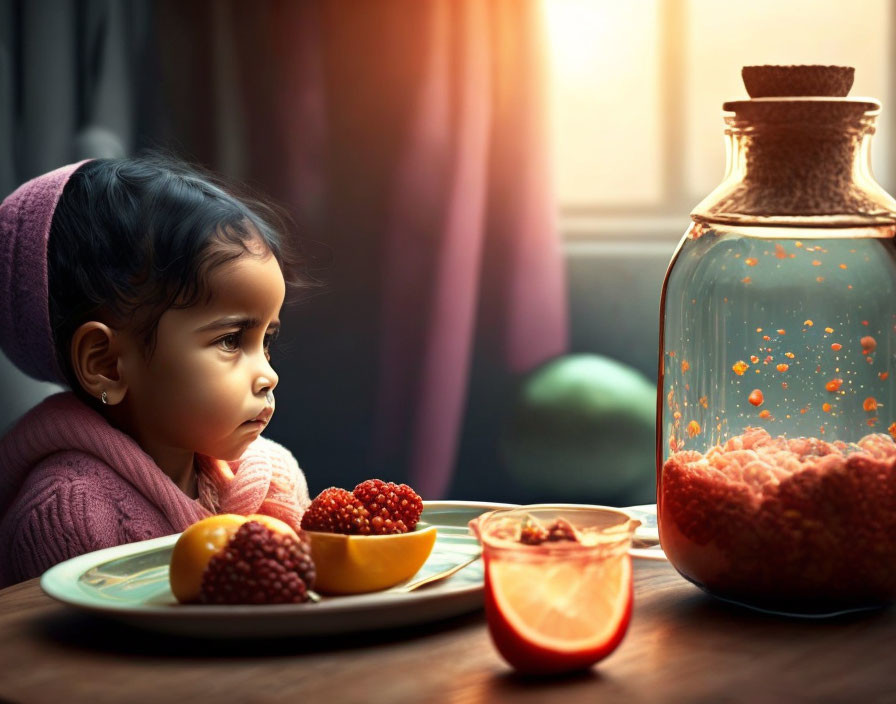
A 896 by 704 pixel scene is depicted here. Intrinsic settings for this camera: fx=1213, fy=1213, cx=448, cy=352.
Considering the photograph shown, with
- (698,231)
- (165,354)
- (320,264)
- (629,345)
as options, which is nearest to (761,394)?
(698,231)

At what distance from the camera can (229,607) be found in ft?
2.42

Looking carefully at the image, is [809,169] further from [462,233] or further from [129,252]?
[462,233]

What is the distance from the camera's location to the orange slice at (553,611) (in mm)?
679

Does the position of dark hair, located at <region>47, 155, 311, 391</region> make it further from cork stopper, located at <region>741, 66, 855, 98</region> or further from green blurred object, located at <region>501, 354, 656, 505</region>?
green blurred object, located at <region>501, 354, 656, 505</region>

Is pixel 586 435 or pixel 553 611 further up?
pixel 553 611

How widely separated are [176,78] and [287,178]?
0.31 metres

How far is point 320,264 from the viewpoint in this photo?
2.68m

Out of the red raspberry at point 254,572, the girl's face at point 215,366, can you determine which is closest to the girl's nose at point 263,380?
the girl's face at point 215,366

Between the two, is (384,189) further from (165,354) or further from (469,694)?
(469,694)

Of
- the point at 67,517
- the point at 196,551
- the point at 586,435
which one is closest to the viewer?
the point at 196,551

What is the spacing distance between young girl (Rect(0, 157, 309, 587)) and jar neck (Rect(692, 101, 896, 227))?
51 cm

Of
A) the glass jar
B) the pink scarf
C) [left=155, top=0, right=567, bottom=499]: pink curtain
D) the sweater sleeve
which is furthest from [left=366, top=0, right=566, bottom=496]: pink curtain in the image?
the glass jar

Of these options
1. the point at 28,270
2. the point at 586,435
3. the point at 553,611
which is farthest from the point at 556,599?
the point at 586,435

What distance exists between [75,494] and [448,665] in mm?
498
